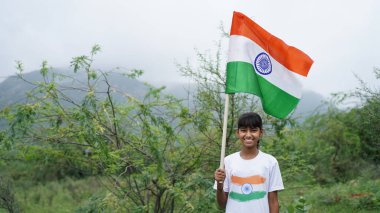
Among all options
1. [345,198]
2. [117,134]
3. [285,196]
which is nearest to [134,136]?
[117,134]

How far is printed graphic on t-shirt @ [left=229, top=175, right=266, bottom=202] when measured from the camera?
2.64 meters

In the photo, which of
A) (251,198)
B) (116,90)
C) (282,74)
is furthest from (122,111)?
(251,198)

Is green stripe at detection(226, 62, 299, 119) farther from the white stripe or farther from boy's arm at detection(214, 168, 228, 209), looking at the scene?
boy's arm at detection(214, 168, 228, 209)

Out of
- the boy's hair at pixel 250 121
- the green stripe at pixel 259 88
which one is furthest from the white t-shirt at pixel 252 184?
the green stripe at pixel 259 88

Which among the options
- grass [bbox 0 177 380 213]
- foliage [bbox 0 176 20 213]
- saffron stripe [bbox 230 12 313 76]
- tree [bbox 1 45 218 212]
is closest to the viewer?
saffron stripe [bbox 230 12 313 76]

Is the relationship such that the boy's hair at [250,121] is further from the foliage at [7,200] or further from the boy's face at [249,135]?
the foliage at [7,200]

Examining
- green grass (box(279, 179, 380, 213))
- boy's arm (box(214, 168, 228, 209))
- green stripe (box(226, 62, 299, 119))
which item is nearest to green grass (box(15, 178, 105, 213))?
green grass (box(279, 179, 380, 213))

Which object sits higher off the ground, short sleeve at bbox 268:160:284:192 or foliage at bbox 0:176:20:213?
short sleeve at bbox 268:160:284:192

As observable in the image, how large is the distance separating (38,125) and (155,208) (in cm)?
168

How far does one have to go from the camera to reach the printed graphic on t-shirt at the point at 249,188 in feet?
8.68

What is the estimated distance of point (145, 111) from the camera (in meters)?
4.25

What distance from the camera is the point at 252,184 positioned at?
Answer: 265 centimetres

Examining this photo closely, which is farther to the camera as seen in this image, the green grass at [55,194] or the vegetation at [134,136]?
the green grass at [55,194]

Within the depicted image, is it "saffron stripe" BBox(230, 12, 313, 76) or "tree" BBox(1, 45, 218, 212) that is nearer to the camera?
"saffron stripe" BBox(230, 12, 313, 76)
